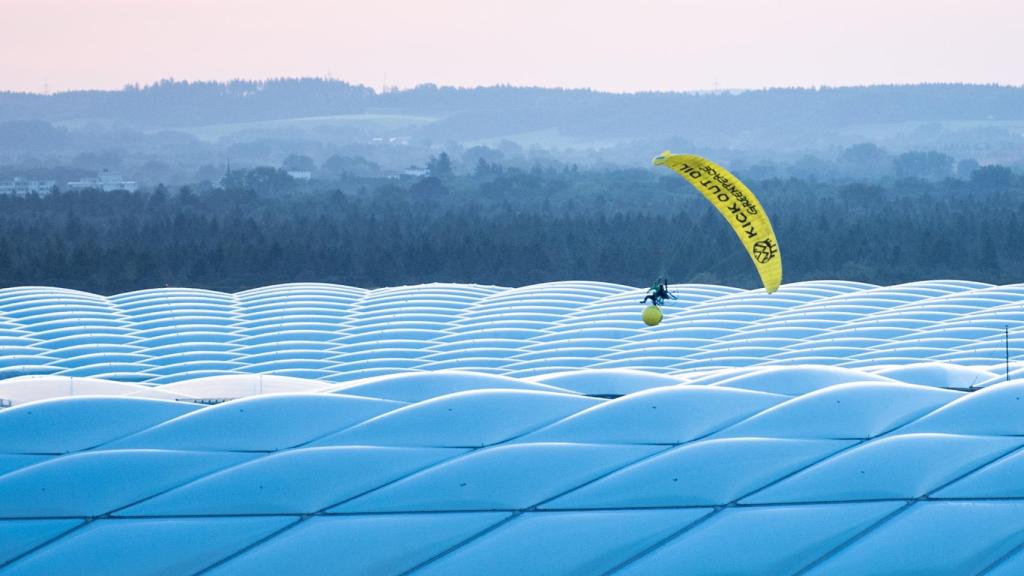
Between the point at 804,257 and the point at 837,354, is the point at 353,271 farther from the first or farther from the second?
the point at 837,354

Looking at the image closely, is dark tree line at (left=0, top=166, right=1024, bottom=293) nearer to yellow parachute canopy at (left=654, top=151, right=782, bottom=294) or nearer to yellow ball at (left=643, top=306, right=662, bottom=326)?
yellow ball at (left=643, top=306, right=662, bottom=326)

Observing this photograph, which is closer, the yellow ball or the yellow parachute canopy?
the yellow parachute canopy

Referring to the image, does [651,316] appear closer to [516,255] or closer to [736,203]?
[736,203]

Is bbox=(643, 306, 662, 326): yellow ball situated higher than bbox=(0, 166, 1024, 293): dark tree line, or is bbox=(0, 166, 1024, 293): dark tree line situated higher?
bbox=(643, 306, 662, 326): yellow ball

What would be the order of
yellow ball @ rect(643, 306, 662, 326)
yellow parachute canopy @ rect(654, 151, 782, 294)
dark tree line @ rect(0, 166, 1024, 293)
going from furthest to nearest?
1. dark tree line @ rect(0, 166, 1024, 293)
2. yellow ball @ rect(643, 306, 662, 326)
3. yellow parachute canopy @ rect(654, 151, 782, 294)

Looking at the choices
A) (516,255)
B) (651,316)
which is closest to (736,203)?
(651,316)

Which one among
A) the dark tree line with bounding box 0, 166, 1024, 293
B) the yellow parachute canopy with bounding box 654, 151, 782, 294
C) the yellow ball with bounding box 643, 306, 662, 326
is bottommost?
the dark tree line with bounding box 0, 166, 1024, 293

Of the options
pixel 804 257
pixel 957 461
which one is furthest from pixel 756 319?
pixel 804 257

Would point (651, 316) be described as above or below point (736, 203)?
below

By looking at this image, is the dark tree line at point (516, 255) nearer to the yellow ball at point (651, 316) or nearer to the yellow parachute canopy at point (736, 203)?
the yellow ball at point (651, 316)

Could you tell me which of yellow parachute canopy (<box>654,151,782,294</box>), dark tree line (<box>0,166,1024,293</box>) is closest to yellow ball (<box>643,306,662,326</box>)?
yellow parachute canopy (<box>654,151,782,294</box>)
